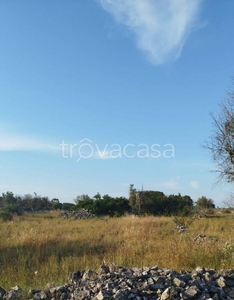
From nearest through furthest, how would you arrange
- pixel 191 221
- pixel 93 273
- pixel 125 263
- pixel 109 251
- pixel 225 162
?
pixel 93 273 < pixel 125 263 < pixel 109 251 < pixel 225 162 < pixel 191 221

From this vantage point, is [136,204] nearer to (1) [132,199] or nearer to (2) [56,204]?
(1) [132,199]

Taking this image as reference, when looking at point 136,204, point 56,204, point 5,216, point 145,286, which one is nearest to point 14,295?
point 145,286

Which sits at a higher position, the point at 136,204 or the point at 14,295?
the point at 136,204

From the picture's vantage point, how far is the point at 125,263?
720 cm

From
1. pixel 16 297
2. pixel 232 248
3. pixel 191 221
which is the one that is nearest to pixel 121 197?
pixel 191 221

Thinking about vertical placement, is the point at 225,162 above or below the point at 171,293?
above

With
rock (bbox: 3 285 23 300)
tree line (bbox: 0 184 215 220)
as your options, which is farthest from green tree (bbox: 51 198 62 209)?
rock (bbox: 3 285 23 300)

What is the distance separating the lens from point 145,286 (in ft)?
13.9

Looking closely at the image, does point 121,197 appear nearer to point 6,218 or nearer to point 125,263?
point 6,218

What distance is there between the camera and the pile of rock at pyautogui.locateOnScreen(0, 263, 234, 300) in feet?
13.4

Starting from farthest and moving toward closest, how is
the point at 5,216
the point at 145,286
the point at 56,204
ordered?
the point at 56,204 < the point at 5,216 < the point at 145,286

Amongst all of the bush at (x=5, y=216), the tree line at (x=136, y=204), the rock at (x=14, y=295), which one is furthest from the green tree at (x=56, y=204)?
the rock at (x=14, y=295)

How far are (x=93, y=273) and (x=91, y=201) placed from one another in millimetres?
26521

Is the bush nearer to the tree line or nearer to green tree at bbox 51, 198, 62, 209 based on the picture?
the tree line
